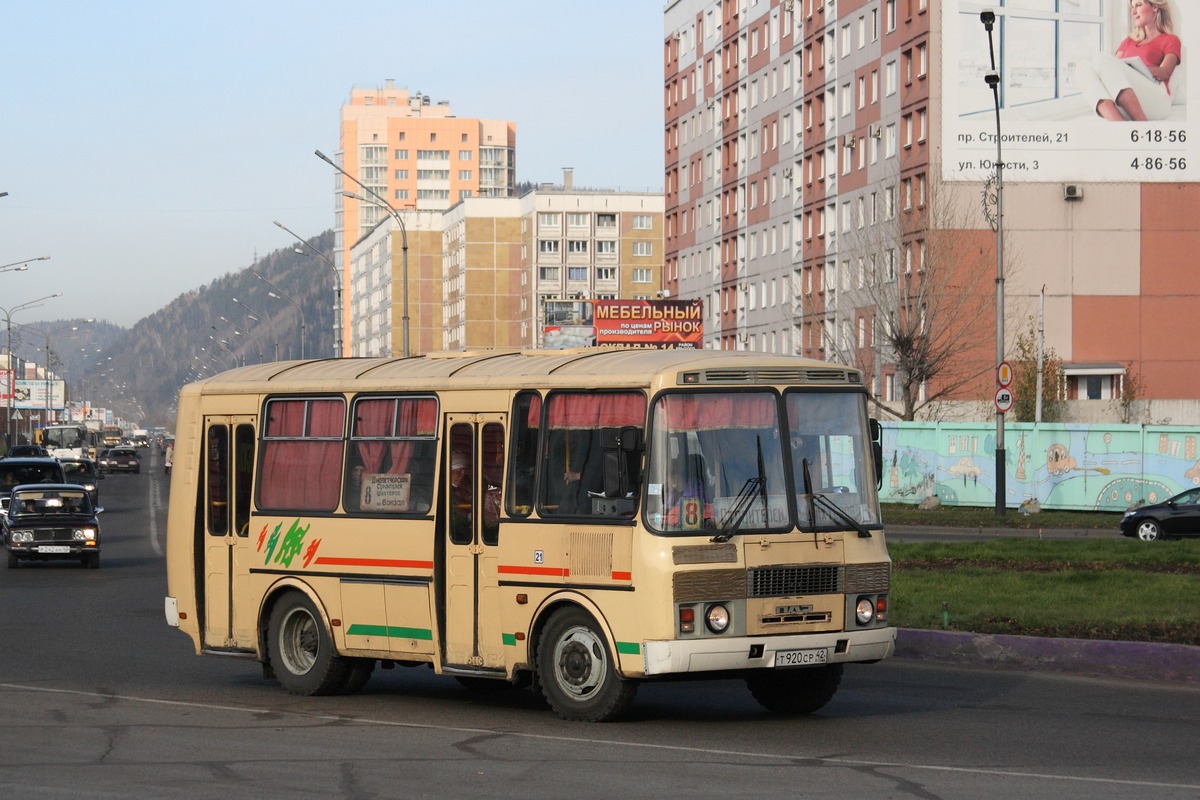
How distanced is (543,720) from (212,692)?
133 inches

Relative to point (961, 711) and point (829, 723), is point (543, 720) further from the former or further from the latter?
point (961, 711)

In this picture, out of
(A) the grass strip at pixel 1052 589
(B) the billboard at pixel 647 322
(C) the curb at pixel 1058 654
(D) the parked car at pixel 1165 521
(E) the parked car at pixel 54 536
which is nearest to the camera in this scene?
(C) the curb at pixel 1058 654

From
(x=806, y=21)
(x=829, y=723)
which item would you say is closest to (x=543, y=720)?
(x=829, y=723)

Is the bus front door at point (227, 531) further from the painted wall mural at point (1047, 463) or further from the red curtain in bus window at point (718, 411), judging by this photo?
the painted wall mural at point (1047, 463)

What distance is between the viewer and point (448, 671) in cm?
1348

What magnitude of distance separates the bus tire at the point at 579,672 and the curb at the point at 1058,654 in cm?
528

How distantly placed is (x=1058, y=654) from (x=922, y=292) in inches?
1870

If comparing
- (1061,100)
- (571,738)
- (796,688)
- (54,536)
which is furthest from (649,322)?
(571,738)

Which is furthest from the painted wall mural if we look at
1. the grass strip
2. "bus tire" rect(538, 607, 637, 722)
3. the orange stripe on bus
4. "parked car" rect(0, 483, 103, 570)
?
"bus tire" rect(538, 607, 637, 722)

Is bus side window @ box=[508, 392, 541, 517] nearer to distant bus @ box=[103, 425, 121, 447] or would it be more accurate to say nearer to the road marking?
the road marking

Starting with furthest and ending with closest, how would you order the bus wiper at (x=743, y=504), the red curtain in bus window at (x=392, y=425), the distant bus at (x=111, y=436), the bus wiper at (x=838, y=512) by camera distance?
the distant bus at (x=111, y=436) → the red curtain in bus window at (x=392, y=425) → the bus wiper at (x=838, y=512) → the bus wiper at (x=743, y=504)

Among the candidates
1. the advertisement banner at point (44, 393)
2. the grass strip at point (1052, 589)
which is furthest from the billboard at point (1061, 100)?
the advertisement banner at point (44, 393)

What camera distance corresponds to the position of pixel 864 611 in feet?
41.6

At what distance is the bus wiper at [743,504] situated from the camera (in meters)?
12.1
